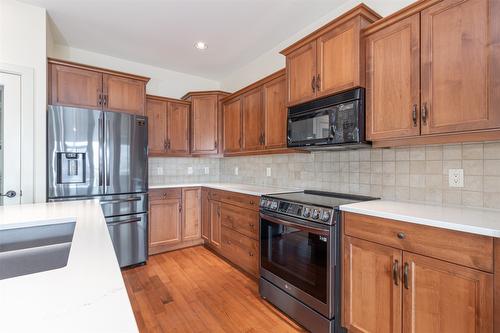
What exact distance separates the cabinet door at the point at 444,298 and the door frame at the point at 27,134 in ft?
10.1

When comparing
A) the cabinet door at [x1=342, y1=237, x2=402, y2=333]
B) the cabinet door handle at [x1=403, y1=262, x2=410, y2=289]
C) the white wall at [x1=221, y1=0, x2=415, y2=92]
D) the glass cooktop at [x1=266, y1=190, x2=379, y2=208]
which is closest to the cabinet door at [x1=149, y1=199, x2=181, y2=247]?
the glass cooktop at [x1=266, y1=190, x2=379, y2=208]

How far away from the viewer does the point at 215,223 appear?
319 centimetres

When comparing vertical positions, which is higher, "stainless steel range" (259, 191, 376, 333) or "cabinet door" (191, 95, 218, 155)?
"cabinet door" (191, 95, 218, 155)

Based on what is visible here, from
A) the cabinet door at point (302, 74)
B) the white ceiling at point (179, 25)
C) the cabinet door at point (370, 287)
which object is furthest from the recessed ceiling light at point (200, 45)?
the cabinet door at point (370, 287)

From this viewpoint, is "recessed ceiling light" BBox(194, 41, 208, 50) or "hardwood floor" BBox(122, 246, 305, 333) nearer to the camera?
"hardwood floor" BBox(122, 246, 305, 333)

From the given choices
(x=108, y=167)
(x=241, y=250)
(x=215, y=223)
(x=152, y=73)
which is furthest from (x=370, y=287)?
(x=152, y=73)

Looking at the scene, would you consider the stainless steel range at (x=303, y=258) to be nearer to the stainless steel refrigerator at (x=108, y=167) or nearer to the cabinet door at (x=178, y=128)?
the stainless steel refrigerator at (x=108, y=167)

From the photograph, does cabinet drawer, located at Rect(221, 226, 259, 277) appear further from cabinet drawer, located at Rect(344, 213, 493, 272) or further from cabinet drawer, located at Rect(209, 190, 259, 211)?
cabinet drawer, located at Rect(344, 213, 493, 272)

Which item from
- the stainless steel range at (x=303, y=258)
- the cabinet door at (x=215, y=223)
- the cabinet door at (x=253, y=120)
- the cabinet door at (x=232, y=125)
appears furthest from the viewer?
the cabinet door at (x=232, y=125)

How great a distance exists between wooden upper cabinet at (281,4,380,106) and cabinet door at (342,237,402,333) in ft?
3.73

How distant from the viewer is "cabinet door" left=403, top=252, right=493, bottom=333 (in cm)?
110

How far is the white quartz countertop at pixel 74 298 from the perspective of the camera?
454 mm

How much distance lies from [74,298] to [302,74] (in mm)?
2123

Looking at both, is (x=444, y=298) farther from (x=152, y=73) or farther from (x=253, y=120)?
(x=152, y=73)
